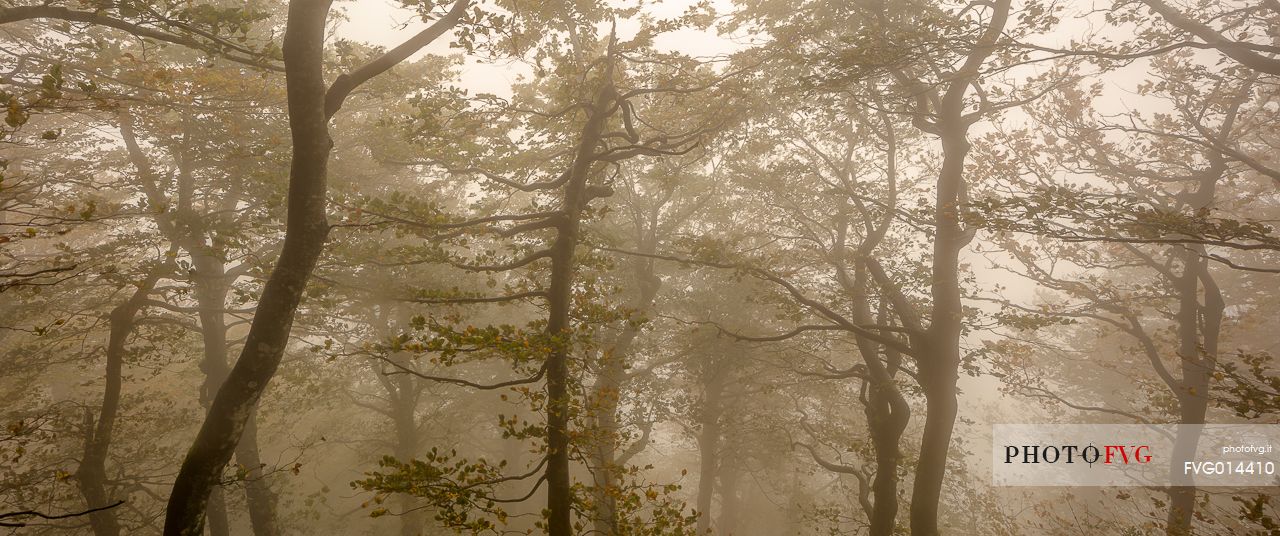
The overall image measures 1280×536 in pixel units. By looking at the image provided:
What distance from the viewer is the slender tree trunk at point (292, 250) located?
5402mm

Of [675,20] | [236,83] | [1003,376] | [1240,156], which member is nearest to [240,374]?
[236,83]

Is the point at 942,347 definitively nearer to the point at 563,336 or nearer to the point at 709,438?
the point at 563,336

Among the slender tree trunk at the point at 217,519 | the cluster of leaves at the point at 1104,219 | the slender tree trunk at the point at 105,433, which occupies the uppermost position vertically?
the cluster of leaves at the point at 1104,219

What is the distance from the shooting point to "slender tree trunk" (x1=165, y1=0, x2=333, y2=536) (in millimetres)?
5402

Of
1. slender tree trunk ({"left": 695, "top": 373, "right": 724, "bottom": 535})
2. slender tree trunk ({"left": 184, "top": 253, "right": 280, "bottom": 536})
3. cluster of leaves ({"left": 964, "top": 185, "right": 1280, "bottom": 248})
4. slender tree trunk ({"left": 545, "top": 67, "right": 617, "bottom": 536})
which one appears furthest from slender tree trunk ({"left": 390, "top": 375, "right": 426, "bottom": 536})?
cluster of leaves ({"left": 964, "top": 185, "right": 1280, "bottom": 248})

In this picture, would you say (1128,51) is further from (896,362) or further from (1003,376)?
(1003,376)

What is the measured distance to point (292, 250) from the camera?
5.59 m

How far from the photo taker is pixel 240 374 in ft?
17.9

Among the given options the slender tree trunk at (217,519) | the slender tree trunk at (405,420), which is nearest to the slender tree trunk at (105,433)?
the slender tree trunk at (217,519)

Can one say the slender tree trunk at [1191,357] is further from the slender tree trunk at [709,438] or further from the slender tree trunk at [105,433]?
the slender tree trunk at [105,433]

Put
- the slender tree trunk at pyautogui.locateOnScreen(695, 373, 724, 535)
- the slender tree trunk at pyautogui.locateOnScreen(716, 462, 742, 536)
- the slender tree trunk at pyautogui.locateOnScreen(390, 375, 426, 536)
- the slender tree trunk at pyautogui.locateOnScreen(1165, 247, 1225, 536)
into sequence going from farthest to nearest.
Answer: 1. the slender tree trunk at pyautogui.locateOnScreen(716, 462, 742, 536)
2. the slender tree trunk at pyautogui.locateOnScreen(695, 373, 724, 535)
3. the slender tree trunk at pyautogui.locateOnScreen(390, 375, 426, 536)
4. the slender tree trunk at pyautogui.locateOnScreen(1165, 247, 1225, 536)

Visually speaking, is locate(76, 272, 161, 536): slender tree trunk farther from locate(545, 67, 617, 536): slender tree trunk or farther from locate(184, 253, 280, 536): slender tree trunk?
locate(545, 67, 617, 536): slender tree trunk

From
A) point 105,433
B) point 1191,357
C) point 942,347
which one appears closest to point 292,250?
point 105,433

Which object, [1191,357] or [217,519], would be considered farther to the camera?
[217,519]
